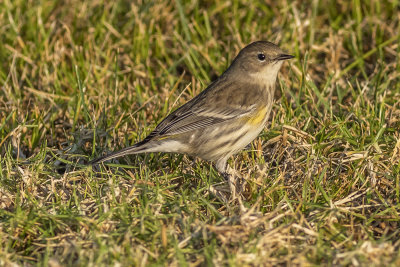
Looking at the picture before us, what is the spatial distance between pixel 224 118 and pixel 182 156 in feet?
1.65

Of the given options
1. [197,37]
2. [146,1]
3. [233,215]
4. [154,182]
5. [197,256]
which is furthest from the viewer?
[146,1]

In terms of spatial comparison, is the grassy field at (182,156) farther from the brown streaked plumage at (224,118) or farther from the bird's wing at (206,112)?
the bird's wing at (206,112)

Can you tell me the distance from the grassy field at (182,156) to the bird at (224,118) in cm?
20

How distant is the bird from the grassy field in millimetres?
197

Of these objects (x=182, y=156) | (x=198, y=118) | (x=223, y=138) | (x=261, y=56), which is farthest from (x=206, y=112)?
(x=261, y=56)

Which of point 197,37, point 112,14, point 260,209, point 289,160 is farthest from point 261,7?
point 260,209

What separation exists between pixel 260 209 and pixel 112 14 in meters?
4.02

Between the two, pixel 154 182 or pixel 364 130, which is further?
pixel 364 130

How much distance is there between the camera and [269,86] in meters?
5.74

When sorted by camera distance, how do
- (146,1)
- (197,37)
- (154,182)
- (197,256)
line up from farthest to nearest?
1. (146,1)
2. (197,37)
3. (154,182)
4. (197,256)

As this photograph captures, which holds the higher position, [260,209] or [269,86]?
[269,86]

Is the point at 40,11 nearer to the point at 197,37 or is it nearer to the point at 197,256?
the point at 197,37

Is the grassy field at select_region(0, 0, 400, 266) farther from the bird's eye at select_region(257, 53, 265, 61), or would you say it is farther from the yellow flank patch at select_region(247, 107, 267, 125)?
the bird's eye at select_region(257, 53, 265, 61)

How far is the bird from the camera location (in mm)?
5273
